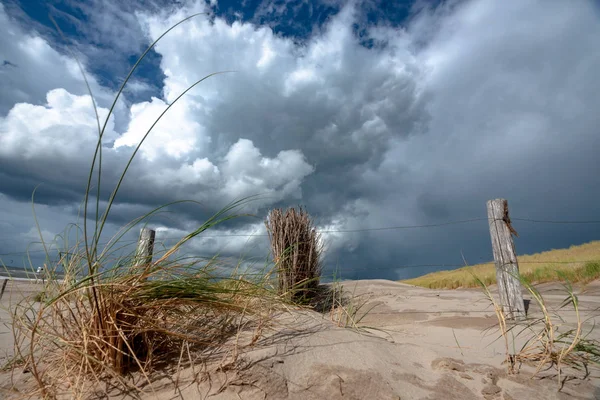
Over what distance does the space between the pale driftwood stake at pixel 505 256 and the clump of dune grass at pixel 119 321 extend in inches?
159

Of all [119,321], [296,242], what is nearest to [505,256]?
[296,242]

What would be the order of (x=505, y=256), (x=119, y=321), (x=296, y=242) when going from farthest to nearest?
1. (x=296, y=242)
2. (x=505, y=256)
3. (x=119, y=321)

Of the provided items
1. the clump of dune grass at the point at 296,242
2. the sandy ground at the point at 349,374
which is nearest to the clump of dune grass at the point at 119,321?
the sandy ground at the point at 349,374

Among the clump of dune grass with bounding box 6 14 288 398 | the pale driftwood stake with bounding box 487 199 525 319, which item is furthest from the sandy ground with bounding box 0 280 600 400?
the pale driftwood stake with bounding box 487 199 525 319

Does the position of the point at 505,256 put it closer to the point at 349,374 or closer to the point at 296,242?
the point at 296,242

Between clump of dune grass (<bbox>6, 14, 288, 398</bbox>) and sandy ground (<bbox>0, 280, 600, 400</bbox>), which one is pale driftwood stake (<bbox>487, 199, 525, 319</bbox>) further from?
clump of dune grass (<bbox>6, 14, 288, 398</bbox>)

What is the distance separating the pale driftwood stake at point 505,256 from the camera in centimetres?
473

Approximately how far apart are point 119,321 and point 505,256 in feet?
16.2

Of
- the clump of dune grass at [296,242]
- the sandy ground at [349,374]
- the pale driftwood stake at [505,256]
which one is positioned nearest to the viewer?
the sandy ground at [349,374]

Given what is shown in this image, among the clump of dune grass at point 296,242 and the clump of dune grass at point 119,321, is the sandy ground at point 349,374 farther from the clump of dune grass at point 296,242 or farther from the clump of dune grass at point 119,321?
the clump of dune grass at point 296,242

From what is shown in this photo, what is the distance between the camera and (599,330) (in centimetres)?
323

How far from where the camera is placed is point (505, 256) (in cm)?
482

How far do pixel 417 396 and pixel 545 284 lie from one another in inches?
451

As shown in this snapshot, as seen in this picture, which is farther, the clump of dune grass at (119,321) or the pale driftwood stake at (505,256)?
the pale driftwood stake at (505,256)
